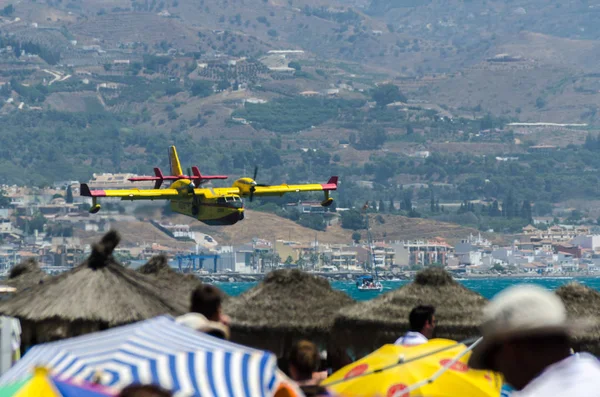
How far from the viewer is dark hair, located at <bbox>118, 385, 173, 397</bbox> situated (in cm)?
679

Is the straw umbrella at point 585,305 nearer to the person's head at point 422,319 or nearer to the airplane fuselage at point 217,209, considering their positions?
the person's head at point 422,319

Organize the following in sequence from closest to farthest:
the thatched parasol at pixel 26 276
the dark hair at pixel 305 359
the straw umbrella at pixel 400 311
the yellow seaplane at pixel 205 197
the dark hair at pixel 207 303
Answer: the dark hair at pixel 207 303 < the dark hair at pixel 305 359 < the straw umbrella at pixel 400 311 < the thatched parasol at pixel 26 276 < the yellow seaplane at pixel 205 197

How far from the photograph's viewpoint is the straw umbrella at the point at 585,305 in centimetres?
1959

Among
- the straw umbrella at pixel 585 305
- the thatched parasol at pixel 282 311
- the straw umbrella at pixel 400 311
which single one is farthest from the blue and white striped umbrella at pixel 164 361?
the thatched parasol at pixel 282 311

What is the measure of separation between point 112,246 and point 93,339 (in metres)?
8.99

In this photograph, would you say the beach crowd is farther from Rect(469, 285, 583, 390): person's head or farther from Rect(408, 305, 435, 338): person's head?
Rect(408, 305, 435, 338): person's head

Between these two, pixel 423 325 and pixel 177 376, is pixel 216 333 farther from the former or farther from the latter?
pixel 423 325

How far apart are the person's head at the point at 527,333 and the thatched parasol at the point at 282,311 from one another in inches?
560

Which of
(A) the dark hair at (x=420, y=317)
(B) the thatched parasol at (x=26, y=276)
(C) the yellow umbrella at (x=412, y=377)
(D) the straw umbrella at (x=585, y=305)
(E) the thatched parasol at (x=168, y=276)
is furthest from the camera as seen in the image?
(B) the thatched parasol at (x=26, y=276)

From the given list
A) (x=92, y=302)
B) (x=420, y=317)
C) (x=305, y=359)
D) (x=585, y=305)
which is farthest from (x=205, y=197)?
(x=305, y=359)

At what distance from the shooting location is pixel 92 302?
61.4 ft

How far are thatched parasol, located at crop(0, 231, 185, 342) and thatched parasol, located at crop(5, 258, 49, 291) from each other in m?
6.01

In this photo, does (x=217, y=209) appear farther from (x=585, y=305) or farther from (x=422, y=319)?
(x=422, y=319)

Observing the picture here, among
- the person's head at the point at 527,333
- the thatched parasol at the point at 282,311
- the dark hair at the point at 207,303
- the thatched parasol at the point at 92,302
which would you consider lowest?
the thatched parasol at the point at 282,311
